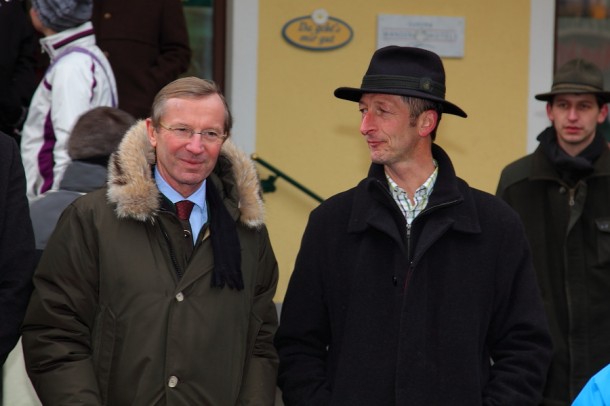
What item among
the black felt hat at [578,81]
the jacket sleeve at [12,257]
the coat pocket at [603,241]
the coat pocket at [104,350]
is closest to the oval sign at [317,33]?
the black felt hat at [578,81]

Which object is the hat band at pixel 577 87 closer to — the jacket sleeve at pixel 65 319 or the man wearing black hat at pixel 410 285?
the man wearing black hat at pixel 410 285

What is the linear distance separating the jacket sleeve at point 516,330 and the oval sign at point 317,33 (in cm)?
405

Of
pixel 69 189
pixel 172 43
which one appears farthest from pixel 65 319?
pixel 172 43

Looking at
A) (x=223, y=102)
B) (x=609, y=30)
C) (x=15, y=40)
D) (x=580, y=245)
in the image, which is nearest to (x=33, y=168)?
(x=15, y=40)

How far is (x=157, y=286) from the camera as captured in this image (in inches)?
160

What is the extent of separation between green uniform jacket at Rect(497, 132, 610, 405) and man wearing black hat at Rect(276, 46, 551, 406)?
145 cm

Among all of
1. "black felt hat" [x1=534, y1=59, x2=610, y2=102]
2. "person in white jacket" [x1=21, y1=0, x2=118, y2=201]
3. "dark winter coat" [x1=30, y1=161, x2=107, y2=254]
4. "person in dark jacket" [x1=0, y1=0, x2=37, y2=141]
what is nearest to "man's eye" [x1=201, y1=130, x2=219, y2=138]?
"dark winter coat" [x1=30, y1=161, x2=107, y2=254]

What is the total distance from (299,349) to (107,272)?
772 millimetres

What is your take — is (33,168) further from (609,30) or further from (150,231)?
(609,30)

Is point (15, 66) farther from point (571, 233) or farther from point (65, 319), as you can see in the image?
point (571, 233)

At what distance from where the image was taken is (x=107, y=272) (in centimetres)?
404

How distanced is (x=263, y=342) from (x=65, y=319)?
742 mm

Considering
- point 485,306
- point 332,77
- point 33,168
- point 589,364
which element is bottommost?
point 589,364

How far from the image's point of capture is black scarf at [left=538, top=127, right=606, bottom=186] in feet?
19.0
